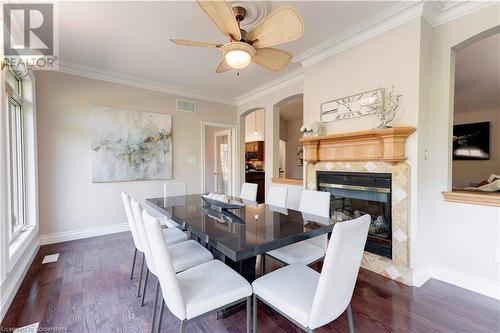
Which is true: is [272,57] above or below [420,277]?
above

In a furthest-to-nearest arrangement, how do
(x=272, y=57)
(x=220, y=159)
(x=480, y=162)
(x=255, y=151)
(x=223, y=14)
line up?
(x=255, y=151), (x=220, y=159), (x=480, y=162), (x=272, y=57), (x=223, y=14)

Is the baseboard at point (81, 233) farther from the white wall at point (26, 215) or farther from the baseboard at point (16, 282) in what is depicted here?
the baseboard at point (16, 282)

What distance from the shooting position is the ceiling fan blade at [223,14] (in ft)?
4.87

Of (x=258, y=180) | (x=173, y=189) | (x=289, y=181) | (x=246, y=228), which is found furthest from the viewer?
(x=258, y=180)

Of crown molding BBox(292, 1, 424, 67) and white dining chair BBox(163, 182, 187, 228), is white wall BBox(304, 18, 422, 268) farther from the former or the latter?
white dining chair BBox(163, 182, 187, 228)

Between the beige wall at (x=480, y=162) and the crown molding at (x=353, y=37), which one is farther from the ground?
the crown molding at (x=353, y=37)

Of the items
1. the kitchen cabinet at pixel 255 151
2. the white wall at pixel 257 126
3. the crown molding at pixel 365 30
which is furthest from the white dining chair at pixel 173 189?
the white wall at pixel 257 126

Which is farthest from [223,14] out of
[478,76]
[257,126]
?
[257,126]

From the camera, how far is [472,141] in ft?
18.1

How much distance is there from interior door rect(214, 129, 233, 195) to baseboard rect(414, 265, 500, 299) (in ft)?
13.0

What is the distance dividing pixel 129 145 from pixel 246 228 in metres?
3.19

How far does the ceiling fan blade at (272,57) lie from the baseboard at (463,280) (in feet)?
8.19

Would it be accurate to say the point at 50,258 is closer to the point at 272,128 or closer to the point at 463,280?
the point at 272,128

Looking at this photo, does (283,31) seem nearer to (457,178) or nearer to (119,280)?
(119,280)
